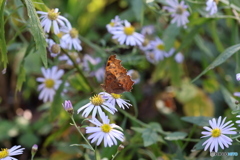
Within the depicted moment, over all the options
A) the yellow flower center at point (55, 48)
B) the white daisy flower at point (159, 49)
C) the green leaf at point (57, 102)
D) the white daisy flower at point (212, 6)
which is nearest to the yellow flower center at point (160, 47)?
the white daisy flower at point (159, 49)

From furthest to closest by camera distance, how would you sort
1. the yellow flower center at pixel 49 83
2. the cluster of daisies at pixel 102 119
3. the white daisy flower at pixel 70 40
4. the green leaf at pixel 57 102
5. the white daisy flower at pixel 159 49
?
the white daisy flower at pixel 159 49
the yellow flower center at pixel 49 83
the green leaf at pixel 57 102
the white daisy flower at pixel 70 40
the cluster of daisies at pixel 102 119

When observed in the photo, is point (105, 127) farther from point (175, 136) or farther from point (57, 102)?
point (57, 102)

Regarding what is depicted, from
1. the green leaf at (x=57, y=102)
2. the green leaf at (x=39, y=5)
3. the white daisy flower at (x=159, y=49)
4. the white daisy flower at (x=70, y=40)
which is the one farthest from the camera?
the white daisy flower at (x=159, y=49)

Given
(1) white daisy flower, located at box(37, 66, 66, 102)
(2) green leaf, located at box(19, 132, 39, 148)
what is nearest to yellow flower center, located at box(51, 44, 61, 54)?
(1) white daisy flower, located at box(37, 66, 66, 102)

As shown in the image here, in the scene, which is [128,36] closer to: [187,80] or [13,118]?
[187,80]

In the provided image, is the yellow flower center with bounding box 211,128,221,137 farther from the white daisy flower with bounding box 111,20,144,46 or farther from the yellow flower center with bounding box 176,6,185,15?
the yellow flower center with bounding box 176,6,185,15

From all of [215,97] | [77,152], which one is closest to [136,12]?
[77,152]

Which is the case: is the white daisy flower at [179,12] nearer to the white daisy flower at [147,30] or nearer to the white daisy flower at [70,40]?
the white daisy flower at [147,30]

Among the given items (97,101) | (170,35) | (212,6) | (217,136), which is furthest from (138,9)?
(217,136)
